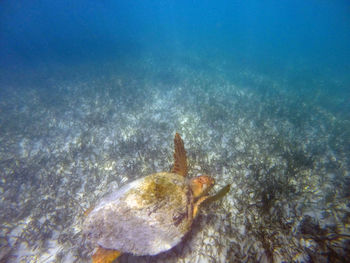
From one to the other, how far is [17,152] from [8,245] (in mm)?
5175

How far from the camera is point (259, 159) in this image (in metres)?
6.12

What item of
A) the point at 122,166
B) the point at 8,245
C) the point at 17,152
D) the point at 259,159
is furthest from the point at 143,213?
the point at 17,152

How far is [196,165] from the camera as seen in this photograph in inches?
219

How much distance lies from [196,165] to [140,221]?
3124 mm

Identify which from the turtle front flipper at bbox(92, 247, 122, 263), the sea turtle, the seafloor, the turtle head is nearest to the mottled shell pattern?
the sea turtle

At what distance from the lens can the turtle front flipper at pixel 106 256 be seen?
2951mm

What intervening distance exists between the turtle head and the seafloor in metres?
0.89

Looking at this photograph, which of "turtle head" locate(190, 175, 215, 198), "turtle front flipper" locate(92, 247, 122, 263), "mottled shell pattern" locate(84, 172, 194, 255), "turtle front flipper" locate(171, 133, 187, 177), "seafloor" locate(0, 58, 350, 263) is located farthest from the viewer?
"turtle front flipper" locate(171, 133, 187, 177)

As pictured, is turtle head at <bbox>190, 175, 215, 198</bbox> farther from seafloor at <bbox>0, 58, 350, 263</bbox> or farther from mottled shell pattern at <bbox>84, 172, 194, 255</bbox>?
seafloor at <bbox>0, 58, 350, 263</bbox>

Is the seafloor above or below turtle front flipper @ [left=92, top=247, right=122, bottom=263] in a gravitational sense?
above

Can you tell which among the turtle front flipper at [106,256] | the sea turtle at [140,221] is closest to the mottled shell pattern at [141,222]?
the sea turtle at [140,221]

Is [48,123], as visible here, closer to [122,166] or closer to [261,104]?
[122,166]

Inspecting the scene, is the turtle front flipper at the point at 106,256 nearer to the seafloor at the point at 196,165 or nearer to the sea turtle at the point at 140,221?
the sea turtle at the point at 140,221

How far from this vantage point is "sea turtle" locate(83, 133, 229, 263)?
2.82m
